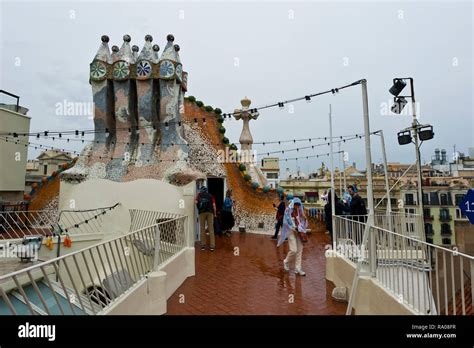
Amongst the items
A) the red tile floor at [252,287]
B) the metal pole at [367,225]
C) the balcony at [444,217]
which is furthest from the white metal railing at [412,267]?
the balcony at [444,217]

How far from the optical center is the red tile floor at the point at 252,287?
4711mm

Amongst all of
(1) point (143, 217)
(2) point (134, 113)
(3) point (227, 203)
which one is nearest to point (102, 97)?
(2) point (134, 113)

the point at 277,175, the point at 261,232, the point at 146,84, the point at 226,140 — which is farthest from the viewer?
the point at 277,175

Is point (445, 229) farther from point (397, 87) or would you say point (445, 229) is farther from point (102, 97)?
point (102, 97)

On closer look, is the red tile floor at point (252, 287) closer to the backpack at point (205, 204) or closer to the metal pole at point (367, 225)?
the metal pole at point (367, 225)

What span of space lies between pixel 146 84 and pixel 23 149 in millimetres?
9180

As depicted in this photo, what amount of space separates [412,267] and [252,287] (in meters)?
2.97

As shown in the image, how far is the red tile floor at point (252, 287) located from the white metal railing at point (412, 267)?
860 millimetres

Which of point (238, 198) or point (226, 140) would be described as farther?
point (226, 140)

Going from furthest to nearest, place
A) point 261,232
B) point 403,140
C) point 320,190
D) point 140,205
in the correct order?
point 320,190, point 261,232, point 140,205, point 403,140

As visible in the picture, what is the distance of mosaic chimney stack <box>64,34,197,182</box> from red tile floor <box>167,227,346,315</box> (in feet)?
15.9
